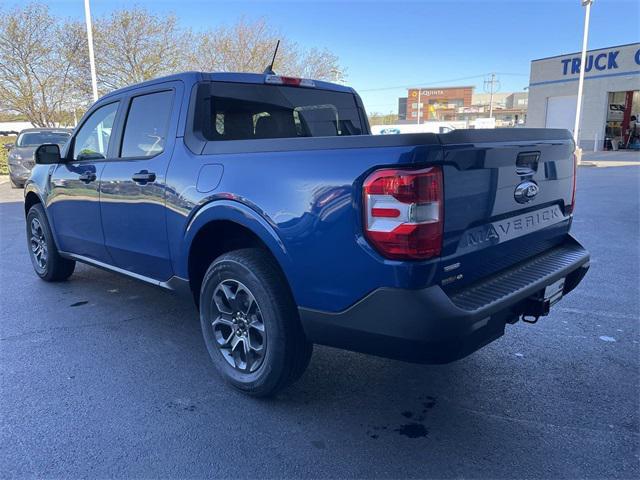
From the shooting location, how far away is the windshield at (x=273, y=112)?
3.50 m

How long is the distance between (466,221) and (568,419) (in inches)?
53.2

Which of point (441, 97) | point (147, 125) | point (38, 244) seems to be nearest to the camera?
point (147, 125)

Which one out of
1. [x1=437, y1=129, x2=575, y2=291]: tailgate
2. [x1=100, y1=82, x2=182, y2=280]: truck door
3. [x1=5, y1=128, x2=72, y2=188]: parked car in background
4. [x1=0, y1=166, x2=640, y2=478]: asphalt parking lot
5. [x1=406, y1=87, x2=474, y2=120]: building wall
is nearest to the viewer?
[x1=437, y1=129, x2=575, y2=291]: tailgate

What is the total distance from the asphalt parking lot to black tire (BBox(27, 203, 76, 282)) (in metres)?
0.86

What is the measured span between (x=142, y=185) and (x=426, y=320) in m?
2.29

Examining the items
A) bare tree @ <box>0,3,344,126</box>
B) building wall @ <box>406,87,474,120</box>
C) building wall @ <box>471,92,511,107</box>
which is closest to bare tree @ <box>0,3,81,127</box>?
bare tree @ <box>0,3,344,126</box>

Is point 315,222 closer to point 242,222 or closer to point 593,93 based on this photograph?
point 242,222

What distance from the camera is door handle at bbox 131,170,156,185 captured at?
3.44 metres

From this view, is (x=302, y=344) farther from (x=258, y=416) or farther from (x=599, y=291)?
(x=599, y=291)


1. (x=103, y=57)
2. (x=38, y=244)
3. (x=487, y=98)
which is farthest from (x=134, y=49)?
(x=487, y=98)

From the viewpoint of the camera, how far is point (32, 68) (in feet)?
79.5

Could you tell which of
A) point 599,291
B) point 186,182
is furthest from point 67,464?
point 599,291

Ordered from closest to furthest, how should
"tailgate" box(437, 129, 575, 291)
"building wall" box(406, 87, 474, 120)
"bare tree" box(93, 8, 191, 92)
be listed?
1. "tailgate" box(437, 129, 575, 291)
2. "bare tree" box(93, 8, 191, 92)
3. "building wall" box(406, 87, 474, 120)

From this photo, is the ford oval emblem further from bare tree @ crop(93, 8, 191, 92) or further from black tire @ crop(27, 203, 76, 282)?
bare tree @ crop(93, 8, 191, 92)
